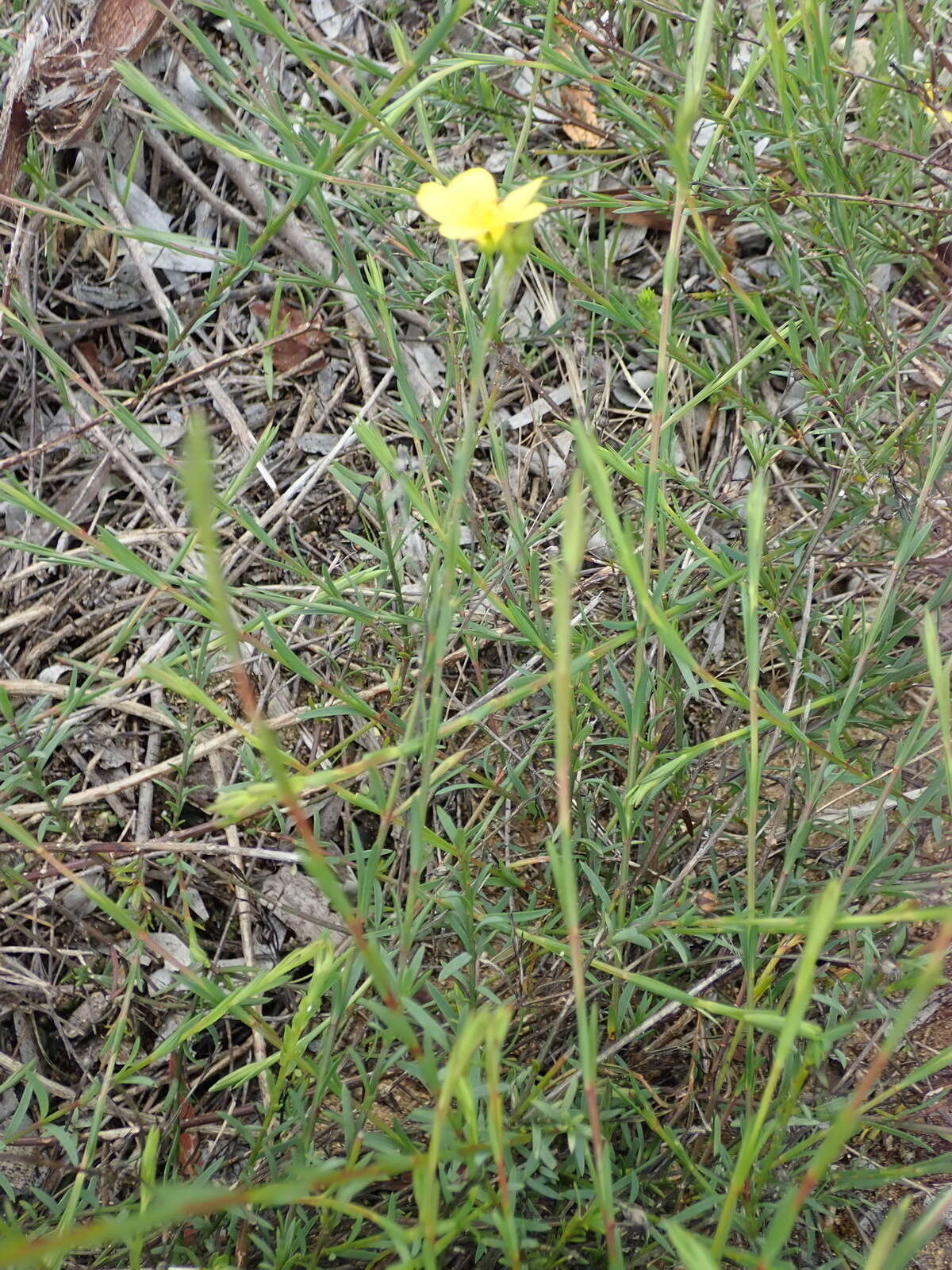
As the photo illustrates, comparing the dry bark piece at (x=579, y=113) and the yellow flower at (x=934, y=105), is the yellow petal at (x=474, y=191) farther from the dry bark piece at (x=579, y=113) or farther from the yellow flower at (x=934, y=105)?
the dry bark piece at (x=579, y=113)

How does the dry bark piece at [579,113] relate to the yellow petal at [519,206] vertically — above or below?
below

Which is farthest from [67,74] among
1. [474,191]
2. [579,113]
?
[474,191]

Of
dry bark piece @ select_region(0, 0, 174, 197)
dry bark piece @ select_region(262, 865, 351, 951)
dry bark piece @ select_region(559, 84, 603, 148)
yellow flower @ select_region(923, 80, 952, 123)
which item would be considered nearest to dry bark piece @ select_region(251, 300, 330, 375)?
dry bark piece @ select_region(0, 0, 174, 197)

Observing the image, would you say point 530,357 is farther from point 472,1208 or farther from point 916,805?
point 472,1208

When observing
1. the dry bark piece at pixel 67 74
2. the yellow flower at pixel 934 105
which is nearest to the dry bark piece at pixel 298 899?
the dry bark piece at pixel 67 74

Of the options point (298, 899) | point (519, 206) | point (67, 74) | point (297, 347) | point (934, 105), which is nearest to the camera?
point (519, 206)

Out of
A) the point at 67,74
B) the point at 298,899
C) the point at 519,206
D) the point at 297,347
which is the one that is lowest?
the point at 298,899

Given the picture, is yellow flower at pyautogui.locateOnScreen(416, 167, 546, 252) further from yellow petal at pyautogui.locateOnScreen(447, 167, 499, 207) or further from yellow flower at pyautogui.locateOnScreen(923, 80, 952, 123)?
yellow flower at pyautogui.locateOnScreen(923, 80, 952, 123)

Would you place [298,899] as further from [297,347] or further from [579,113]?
[579,113]
